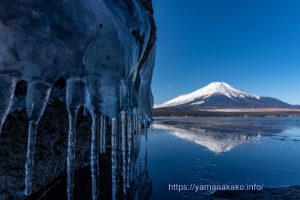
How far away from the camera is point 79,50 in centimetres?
397

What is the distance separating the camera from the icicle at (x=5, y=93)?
10.6ft

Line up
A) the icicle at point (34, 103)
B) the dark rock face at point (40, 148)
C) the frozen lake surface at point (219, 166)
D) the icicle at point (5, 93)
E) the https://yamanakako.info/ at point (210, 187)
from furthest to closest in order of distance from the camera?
the frozen lake surface at point (219, 166) < the https://yamanakako.info/ at point (210, 187) < the dark rock face at point (40, 148) < the icicle at point (34, 103) < the icicle at point (5, 93)

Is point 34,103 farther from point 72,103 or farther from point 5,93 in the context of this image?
point 72,103

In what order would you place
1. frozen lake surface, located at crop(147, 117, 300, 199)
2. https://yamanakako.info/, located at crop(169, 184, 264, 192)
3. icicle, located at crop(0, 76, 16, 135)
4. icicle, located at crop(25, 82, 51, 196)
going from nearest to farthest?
icicle, located at crop(0, 76, 16, 135) < icicle, located at crop(25, 82, 51, 196) < https://yamanakako.info/, located at crop(169, 184, 264, 192) < frozen lake surface, located at crop(147, 117, 300, 199)

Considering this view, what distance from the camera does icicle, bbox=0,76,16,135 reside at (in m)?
3.23

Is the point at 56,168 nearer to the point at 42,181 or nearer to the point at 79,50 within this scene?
the point at 42,181

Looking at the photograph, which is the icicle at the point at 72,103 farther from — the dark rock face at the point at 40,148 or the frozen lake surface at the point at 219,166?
the frozen lake surface at the point at 219,166

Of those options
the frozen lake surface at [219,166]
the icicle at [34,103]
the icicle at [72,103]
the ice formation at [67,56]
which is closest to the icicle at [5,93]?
the ice formation at [67,56]

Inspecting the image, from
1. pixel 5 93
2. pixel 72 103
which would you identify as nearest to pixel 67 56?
pixel 72 103

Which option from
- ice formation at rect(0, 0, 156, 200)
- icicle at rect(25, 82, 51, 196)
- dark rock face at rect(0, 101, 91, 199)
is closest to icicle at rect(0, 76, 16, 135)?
ice formation at rect(0, 0, 156, 200)

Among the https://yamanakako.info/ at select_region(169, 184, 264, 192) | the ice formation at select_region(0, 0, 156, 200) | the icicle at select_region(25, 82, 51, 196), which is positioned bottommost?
the https://yamanakako.info/ at select_region(169, 184, 264, 192)

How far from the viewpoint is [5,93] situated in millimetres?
3262

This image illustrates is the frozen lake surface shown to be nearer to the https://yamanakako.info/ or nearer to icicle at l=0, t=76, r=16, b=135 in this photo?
the https://yamanakako.info/

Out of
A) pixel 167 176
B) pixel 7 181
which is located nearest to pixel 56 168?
pixel 7 181
